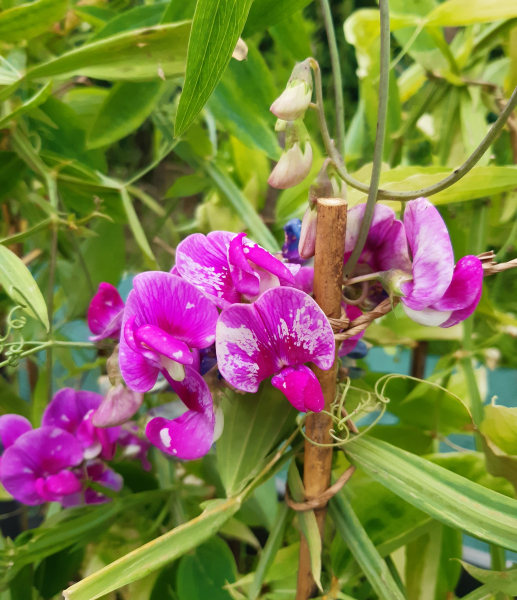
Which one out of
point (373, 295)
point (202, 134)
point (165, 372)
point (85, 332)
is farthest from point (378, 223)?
point (85, 332)

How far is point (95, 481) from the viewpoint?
0.45m

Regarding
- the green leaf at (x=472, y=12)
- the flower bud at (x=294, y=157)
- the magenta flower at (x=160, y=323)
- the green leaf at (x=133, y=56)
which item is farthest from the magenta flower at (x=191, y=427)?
the green leaf at (x=472, y=12)

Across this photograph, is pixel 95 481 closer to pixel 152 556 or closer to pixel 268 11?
pixel 152 556

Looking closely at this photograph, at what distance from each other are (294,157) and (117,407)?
189 millimetres

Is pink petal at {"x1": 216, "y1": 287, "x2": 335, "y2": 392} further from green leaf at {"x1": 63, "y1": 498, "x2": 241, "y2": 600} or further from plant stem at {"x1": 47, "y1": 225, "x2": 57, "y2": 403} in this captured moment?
plant stem at {"x1": 47, "y1": 225, "x2": 57, "y2": 403}

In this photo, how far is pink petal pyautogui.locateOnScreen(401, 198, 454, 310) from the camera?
0.25 metres

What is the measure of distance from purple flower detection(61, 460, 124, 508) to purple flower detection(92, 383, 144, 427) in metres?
0.15

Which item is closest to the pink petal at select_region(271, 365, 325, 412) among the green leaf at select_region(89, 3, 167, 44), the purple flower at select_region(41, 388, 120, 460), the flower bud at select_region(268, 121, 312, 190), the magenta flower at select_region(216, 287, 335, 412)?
the magenta flower at select_region(216, 287, 335, 412)

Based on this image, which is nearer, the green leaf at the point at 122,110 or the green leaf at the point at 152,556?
the green leaf at the point at 152,556

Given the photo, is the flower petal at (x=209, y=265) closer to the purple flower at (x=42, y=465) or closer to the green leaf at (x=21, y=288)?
the green leaf at (x=21, y=288)

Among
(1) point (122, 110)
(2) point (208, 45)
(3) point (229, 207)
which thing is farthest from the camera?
(3) point (229, 207)

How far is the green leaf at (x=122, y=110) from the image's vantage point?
44 cm

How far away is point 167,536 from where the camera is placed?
27 centimetres

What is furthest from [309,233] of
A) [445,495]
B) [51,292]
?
[51,292]
